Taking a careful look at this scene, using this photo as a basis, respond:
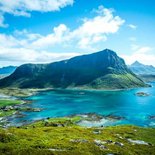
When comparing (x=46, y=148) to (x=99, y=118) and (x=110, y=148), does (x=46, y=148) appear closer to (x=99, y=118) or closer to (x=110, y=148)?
(x=110, y=148)

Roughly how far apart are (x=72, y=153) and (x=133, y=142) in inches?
1179

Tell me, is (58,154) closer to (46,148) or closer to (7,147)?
(46,148)

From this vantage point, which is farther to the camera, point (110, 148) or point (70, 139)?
point (70, 139)

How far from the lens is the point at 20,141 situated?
68.1 metres

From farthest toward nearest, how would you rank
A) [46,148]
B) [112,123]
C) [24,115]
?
[24,115]
[112,123]
[46,148]

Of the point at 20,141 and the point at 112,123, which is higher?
the point at 20,141

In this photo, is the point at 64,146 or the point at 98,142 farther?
the point at 98,142

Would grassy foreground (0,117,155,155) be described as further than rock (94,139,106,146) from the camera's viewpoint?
No

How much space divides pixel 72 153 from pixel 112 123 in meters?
99.1

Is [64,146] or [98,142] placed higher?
[64,146]

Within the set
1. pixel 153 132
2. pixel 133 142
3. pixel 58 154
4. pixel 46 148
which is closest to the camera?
pixel 58 154

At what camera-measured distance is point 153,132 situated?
104625mm

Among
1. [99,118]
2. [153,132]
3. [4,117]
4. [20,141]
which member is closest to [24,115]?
[4,117]

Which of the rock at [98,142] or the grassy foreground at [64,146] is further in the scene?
the rock at [98,142]
